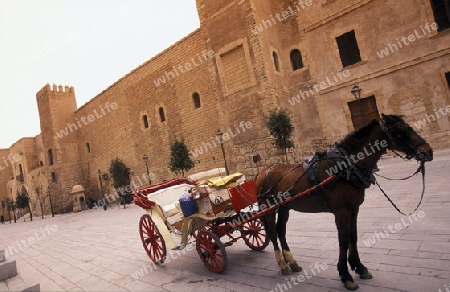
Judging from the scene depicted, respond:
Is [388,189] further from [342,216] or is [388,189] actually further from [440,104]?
[440,104]

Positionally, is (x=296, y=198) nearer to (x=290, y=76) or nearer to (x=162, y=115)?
(x=290, y=76)

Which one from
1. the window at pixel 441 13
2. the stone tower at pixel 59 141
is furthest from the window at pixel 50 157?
the window at pixel 441 13

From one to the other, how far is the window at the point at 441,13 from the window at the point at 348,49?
3.10m

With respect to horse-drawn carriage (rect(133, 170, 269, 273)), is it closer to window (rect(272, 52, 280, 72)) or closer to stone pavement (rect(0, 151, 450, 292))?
stone pavement (rect(0, 151, 450, 292))

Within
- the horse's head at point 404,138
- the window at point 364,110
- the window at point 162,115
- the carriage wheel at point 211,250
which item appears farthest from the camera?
the window at point 162,115

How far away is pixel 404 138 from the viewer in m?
2.86

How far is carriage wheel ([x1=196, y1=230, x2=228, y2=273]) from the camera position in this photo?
12.6 ft

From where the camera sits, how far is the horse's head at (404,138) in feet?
9.02

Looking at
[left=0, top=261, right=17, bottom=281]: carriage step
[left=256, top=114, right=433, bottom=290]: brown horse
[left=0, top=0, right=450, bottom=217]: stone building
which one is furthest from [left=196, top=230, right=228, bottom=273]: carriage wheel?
[left=0, top=0, right=450, bottom=217]: stone building

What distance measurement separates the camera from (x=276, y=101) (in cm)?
1395

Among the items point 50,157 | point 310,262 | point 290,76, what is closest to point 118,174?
point 50,157

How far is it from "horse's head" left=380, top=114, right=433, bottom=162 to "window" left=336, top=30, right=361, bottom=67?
39.4 ft

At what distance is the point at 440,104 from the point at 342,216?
1157 cm

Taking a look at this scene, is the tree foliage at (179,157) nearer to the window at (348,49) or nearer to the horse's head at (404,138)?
the window at (348,49)
